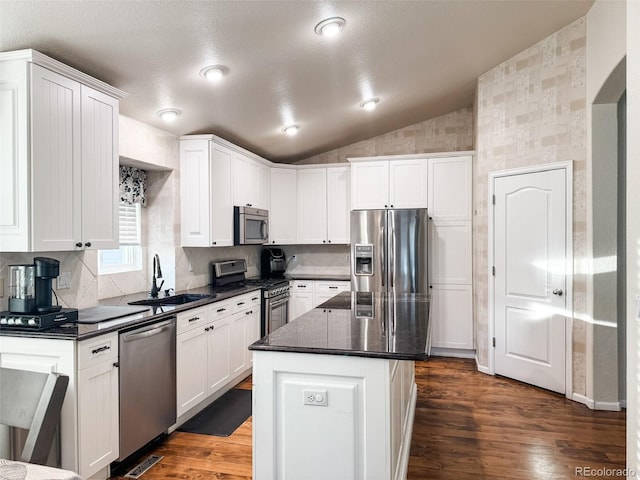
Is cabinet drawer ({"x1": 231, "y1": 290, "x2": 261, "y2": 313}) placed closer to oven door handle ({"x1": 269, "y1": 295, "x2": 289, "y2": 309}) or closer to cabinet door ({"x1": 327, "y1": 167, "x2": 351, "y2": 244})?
oven door handle ({"x1": 269, "y1": 295, "x2": 289, "y2": 309})

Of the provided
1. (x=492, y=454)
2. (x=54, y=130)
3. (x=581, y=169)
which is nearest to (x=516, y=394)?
(x=492, y=454)

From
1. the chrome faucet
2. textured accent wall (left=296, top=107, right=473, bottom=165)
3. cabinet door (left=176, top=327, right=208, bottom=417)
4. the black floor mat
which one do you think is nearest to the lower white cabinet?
cabinet door (left=176, top=327, right=208, bottom=417)

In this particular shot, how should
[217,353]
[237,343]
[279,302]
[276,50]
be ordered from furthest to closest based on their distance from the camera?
1. [279,302]
2. [237,343]
3. [217,353]
4. [276,50]

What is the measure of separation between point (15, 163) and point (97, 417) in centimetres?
143

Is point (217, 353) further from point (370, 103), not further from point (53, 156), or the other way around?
point (370, 103)

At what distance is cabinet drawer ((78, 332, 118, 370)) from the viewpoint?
2.15 meters

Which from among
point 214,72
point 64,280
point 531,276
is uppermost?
point 214,72

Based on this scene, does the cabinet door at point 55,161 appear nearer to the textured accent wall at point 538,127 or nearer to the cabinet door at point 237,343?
the cabinet door at point 237,343

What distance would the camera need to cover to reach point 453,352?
5000 millimetres

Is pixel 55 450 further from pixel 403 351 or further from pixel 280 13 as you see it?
pixel 280 13

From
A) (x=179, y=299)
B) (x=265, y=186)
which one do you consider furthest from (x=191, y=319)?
(x=265, y=186)

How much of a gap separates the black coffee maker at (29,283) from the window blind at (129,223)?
140 centimetres

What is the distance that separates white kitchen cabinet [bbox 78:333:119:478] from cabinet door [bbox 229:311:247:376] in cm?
144

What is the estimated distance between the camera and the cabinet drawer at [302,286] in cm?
525
